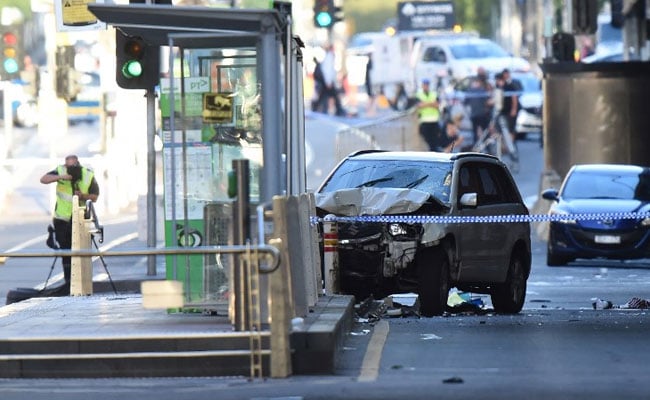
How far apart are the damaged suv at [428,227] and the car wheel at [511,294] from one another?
0.01 meters

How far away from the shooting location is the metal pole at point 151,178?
68.4 ft

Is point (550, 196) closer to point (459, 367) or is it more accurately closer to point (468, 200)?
point (468, 200)

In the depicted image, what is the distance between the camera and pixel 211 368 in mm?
12352

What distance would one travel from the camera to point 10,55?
37.3 m

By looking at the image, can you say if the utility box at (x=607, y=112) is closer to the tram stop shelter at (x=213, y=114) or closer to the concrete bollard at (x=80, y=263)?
the concrete bollard at (x=80, y=263)

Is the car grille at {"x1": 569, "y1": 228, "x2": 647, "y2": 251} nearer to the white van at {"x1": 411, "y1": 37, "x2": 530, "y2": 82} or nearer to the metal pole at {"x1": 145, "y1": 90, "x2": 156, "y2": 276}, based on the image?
the metal pole at {"x1": 145, "y1": 90, "x2": 156, "y2": 276}

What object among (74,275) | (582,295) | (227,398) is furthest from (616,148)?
(227,398)

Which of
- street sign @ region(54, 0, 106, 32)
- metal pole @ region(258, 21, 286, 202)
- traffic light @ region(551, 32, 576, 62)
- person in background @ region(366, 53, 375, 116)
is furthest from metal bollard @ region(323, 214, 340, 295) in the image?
person in background @ region(366, 53, 375, 116)

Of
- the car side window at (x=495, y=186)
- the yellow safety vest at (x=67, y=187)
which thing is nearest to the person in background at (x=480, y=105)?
the yellow safety vest at (x=67, y=187)

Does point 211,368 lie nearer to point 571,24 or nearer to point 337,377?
point 337,377

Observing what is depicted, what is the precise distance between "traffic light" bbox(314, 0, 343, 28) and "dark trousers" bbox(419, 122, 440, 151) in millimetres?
11051

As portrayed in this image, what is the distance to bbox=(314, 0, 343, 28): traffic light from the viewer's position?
2997 centimetres

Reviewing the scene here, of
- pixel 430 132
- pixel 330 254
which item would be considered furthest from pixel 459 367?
pixel 430 132

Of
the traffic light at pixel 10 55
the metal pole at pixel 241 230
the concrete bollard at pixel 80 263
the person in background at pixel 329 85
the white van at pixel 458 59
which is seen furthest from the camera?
the person in background at pixel 329 85
